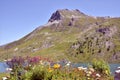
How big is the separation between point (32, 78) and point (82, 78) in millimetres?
4164

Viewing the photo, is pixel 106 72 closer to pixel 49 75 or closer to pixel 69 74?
pixel 69 74

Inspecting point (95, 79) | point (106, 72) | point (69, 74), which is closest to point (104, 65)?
point (106, 72)

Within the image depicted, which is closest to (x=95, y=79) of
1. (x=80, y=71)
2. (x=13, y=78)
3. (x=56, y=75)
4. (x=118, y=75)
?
(x=80, y=71)

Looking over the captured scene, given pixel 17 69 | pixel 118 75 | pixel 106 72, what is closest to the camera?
pixel 118 75

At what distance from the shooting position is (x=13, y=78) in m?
26.3

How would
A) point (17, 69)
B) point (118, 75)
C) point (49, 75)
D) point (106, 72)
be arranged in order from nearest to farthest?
point (118, 75)
point (49, 75)
point (17, 69)
point (106, 72)

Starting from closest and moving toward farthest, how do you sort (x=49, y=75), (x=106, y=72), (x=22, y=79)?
(x=49, y=75), (x=22, y=79), (x=106, y=72)

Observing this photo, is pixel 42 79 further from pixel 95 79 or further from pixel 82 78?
pixel 95 79

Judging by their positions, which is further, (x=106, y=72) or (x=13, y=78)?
(x=106, y=72)

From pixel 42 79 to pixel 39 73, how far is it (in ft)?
1.75

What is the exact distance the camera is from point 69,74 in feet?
84.2

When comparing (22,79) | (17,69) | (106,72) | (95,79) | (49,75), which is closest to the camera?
(49,75)

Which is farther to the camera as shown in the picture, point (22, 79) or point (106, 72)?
point (106, 72)

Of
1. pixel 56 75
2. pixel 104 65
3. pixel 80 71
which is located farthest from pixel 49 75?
pixel 104 65
